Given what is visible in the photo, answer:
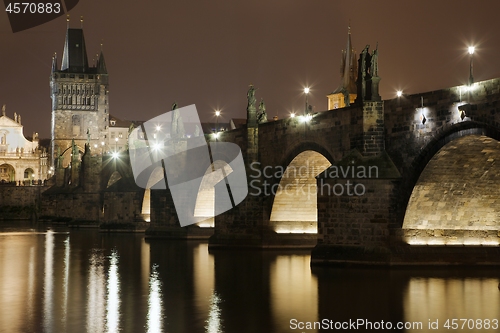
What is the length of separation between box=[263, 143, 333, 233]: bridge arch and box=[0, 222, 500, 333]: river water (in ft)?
18.6

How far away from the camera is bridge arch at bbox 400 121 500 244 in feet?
83.2

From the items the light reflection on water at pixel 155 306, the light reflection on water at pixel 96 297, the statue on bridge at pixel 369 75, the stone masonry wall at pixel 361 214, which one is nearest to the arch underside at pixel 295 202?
the statue on bridge at pixel 369 75

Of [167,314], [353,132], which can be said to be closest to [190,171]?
[353,132]

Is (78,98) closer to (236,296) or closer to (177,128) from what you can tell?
(177,128)

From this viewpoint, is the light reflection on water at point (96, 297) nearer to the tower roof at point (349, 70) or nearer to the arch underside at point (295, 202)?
the arch underside at point (295, 202)

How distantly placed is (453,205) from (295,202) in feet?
38.7

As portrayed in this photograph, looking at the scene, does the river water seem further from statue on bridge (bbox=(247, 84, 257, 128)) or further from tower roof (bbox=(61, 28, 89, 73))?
tower roof (bbox=(61, 28, 89, 73))

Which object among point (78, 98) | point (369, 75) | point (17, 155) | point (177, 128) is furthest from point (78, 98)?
point (369, 75)

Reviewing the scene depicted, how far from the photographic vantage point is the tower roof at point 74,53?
121 metres

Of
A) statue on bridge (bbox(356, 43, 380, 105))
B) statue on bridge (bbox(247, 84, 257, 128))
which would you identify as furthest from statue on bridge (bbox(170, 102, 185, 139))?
statue on bridge (bbox(356, 43, 380, 105))

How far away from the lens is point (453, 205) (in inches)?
1050

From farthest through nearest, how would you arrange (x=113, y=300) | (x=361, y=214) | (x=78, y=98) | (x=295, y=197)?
1. (x=78, y=98)
2. (x=295, y=197)
3. (x=361, y=214)
4. (x=113, y=300)

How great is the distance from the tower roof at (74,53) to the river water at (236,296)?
93863 millimetres

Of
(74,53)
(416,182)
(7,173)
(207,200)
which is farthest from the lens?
(7,173)
